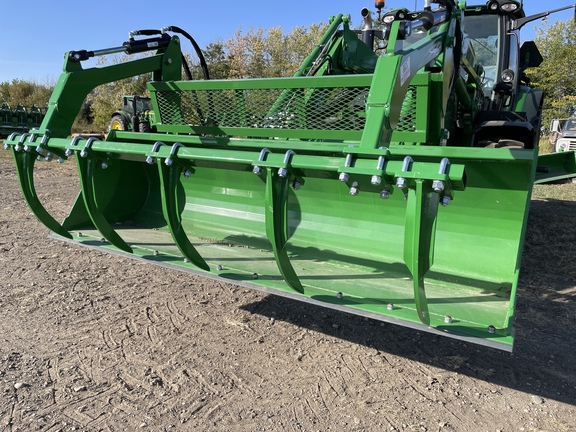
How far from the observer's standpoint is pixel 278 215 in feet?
6.81

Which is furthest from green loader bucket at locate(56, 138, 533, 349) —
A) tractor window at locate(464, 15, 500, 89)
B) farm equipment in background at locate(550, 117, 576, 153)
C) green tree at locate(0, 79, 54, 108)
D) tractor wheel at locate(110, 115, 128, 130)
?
green tree at locate(0, 79, 54, 108)

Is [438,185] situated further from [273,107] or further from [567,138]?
[567,138]

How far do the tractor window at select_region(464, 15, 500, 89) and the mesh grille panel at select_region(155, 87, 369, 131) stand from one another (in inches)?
88.0

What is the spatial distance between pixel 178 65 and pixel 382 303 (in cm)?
279

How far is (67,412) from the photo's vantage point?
2086 mm

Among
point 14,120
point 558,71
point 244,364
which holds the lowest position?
point 244,364

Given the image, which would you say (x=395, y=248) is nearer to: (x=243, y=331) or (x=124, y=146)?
(x=243, y=331)

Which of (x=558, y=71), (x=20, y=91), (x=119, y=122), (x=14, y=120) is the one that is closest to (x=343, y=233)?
(x=119, y=122)

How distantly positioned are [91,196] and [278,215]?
4.09ft

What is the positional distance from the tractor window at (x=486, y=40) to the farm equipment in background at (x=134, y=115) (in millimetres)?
9296

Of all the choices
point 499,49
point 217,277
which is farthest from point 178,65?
point 499,49

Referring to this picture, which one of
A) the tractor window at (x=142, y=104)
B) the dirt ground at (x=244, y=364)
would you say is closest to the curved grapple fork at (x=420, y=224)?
the dirt ground at (x=244, y=364)

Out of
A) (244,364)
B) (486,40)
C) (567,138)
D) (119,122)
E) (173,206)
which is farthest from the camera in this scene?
(119,122)

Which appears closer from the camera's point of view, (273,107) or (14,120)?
(273,107)
